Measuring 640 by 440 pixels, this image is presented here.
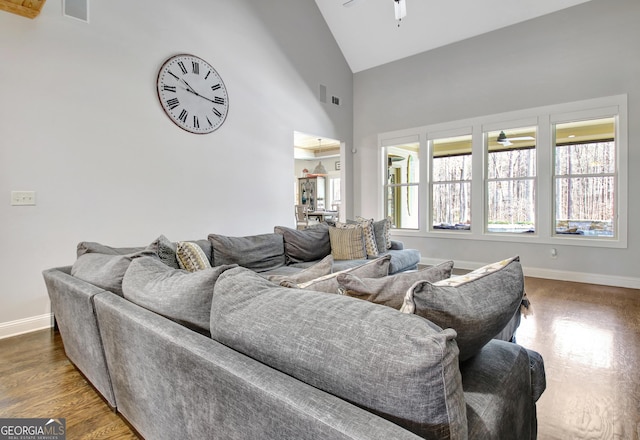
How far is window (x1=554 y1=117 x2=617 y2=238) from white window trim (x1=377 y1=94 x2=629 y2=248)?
123 millimetres

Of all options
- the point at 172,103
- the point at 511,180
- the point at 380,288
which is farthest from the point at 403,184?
the point at 380,288

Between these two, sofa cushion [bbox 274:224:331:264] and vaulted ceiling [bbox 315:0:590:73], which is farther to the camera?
vaulted ceiling [bbox 315:0:590:73]

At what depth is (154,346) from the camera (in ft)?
3.59

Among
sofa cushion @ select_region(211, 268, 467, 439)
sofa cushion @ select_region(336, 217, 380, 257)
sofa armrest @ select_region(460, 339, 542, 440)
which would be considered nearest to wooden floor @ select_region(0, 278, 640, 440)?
sofa armrest @ select_region(460, 339, 542, 440)

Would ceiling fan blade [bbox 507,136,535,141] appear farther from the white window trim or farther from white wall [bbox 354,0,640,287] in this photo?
white wall [bbox 354,0,640,287]

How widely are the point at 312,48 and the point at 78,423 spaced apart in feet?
18.3

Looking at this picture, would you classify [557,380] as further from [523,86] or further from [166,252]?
[523,86]

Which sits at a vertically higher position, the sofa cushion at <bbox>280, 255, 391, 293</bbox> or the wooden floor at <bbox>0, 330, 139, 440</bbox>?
the sofa cushion at <bbox>280, 255, 391, 293</bbox>

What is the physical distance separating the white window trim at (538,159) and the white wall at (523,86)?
80 mm

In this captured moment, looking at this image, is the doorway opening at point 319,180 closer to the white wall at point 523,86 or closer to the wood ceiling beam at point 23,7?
the white wall at point 523,86

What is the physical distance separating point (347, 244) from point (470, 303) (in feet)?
9.46

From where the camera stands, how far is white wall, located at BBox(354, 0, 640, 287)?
4.14 m

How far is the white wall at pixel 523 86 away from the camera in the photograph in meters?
4.14

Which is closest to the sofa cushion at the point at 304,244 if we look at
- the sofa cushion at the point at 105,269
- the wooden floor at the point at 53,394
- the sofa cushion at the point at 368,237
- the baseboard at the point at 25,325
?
the sofa cushion at the point at 368,237
